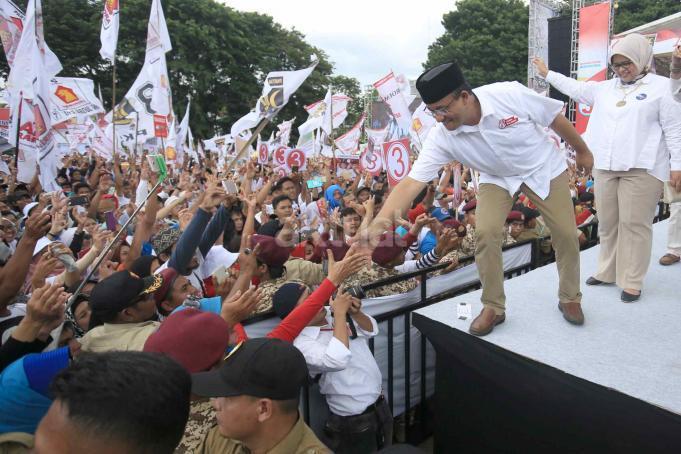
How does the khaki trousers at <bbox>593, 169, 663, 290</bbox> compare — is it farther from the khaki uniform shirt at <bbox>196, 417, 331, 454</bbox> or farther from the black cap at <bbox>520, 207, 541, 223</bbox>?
the khaki uniform shirt at <bbox>196, 417, 331, 454</bbox>

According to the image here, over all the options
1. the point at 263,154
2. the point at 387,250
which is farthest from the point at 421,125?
the point at 387,250

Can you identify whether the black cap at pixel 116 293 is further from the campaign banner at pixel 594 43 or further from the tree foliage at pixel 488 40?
the tree foliage at pixel 488 40

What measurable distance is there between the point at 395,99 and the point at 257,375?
23.5 ft

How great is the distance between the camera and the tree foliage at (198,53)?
28594mm

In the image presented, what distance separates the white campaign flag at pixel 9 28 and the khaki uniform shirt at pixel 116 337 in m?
5.78

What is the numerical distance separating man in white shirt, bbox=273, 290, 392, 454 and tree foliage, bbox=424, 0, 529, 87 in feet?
115

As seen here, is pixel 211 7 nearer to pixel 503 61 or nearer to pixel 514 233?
pixel 503 61

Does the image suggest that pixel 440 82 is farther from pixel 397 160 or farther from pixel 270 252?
pixel 397 160

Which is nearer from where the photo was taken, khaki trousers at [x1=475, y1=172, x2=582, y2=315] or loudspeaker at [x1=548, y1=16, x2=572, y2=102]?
khaki trousers at [x1=475, y1=172, x2=582, y2=315]

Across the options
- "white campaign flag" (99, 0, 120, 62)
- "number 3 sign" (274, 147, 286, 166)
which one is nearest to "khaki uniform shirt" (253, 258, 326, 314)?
"number 3 sign" (274, 147, 286, 166)

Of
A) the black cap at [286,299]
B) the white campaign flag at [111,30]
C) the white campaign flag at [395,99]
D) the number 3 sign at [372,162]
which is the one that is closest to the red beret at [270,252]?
the black cap at [286,299]

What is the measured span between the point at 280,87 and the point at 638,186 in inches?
141

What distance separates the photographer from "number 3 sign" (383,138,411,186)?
5967 millimetres

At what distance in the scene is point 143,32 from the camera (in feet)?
97.6
